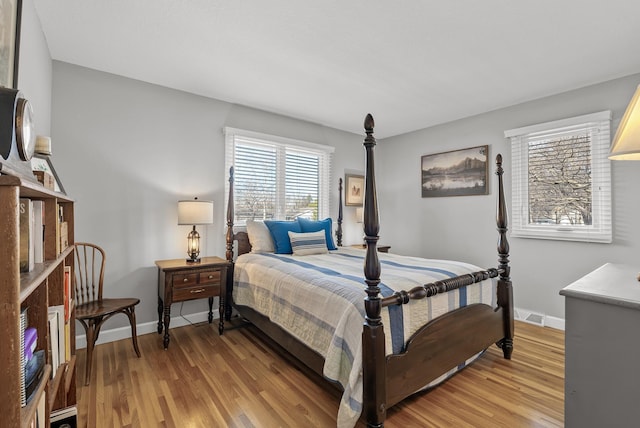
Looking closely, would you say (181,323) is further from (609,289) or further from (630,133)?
(630,133)

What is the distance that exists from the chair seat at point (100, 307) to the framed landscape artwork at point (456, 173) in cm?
389

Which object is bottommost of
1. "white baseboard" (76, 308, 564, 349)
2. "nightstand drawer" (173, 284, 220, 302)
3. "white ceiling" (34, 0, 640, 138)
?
"white baseboard" (76, 308, 564, 349)

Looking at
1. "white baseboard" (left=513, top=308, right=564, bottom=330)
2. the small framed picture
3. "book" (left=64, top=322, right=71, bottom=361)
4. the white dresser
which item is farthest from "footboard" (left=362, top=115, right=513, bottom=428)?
the small framed picture

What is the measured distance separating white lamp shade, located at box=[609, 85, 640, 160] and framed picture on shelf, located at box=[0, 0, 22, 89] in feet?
8.53

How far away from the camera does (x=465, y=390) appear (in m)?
2.06

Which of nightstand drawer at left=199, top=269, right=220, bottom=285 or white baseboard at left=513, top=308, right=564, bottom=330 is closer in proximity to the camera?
nightstand drawer at left=199, top=269, right=220, bottom=285

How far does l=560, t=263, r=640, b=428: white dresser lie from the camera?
1.03 meters

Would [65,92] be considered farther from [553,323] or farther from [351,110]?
[553,323]

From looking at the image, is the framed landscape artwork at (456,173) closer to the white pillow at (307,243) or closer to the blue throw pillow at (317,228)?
the blue throw pillow at (317,228)

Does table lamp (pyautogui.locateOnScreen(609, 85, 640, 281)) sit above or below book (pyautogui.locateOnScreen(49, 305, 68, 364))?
above

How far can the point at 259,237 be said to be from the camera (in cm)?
338

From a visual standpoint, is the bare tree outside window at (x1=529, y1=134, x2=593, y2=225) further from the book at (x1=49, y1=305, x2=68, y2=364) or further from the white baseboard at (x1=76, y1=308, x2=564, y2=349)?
the book at (x1=49, y1=305, x2=68, y2=364)

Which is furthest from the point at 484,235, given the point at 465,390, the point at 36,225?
the point at 36,225

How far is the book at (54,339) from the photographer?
1284 mm
